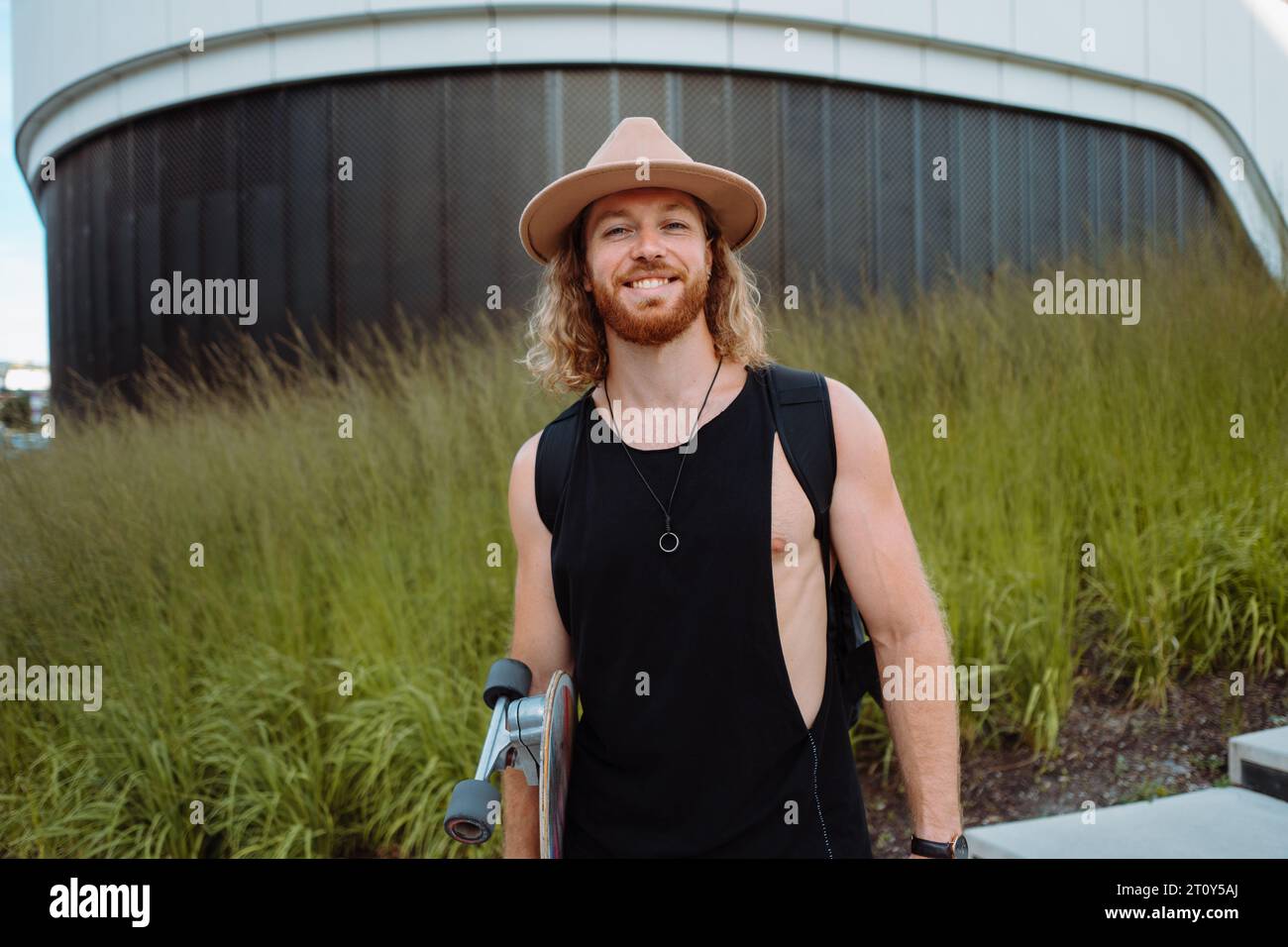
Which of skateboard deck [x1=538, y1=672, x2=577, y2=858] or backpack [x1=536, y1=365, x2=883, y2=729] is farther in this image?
backpack [x1=536, y1=365, x2=883, y2=729]

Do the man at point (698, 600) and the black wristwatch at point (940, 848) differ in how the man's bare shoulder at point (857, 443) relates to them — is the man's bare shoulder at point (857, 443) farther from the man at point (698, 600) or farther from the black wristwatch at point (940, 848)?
the black wristwatch at point (940, 848)

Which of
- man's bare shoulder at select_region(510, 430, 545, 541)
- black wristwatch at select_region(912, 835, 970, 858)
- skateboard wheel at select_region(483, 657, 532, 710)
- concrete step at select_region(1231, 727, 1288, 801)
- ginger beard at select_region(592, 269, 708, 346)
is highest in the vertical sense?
ginger beard at select_region(592, 269, 708, 346)

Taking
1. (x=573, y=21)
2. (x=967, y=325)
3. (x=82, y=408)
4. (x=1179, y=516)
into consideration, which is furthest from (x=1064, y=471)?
(x=82, y=408)

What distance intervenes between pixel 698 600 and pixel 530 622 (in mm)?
380

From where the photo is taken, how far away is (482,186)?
23.5ft

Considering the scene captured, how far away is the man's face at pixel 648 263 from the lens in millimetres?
1729

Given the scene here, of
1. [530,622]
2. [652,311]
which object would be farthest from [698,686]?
[652,311]

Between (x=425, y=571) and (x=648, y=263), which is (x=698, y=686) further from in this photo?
(x=425, y=571)

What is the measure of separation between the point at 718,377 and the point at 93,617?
316 cm

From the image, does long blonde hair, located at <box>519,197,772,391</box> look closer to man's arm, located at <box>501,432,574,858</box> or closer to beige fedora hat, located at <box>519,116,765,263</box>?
beige fedora hat, located at <box>519,116,765,263</box>

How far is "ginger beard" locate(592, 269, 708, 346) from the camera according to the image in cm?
172

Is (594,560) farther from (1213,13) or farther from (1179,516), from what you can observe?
(1213,13)

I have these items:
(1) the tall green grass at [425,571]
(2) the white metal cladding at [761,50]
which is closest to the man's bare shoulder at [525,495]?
(1) the tall green grass at [425,571]

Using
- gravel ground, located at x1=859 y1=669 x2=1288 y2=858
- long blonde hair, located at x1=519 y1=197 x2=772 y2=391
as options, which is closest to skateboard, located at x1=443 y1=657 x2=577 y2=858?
long blonde hair, located at x1=519 y1=197 x2=772 y2=391
